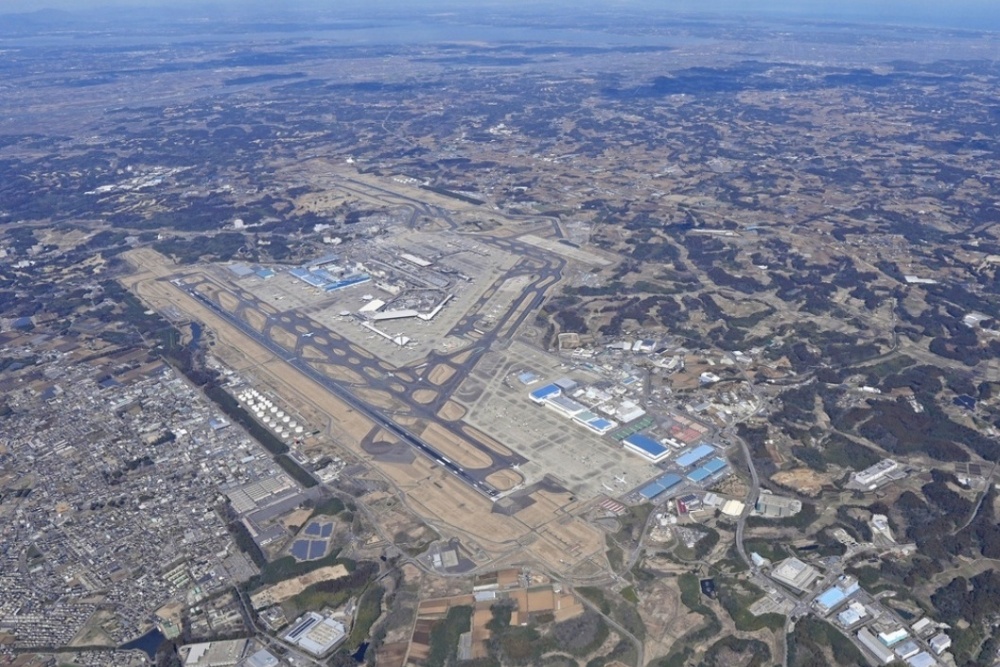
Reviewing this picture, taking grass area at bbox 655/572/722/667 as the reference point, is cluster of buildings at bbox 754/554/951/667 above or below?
above

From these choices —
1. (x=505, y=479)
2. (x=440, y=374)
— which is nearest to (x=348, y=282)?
(x=440, y=374)

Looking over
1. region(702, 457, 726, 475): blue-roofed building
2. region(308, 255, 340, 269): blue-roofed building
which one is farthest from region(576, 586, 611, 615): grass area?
region(308, 255, 340, 269): blue-roofed building

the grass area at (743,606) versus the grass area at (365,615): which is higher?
the grass area at (743,606)

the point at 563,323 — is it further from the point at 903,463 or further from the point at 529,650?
the point at 529,650

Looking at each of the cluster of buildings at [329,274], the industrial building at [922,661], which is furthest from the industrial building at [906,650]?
the cluster of buildings at [329,274]

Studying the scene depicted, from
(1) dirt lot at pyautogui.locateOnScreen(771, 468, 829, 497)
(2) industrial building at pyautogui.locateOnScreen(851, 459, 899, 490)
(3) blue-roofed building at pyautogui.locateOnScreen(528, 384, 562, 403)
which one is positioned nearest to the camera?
(1) dirt lot at pyautogui.locateOnScreen(771, 468, 829, 497)

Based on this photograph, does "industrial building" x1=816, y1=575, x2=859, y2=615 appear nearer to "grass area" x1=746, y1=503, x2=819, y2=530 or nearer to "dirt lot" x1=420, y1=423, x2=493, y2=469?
"grass area" x1=746, y1=503, x2=819, y2=530

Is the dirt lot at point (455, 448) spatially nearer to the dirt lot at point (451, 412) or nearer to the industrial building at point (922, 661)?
the dirt lot at point (451, 412)

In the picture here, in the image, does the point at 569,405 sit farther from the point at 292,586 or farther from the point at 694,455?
the point at 292,586
